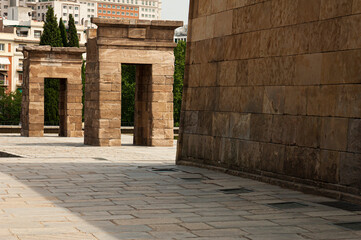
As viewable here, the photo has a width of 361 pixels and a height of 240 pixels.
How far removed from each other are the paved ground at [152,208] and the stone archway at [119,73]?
32.6 ft

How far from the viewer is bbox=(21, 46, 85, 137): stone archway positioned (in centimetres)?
3206

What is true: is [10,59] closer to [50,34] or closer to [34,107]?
[50,34]

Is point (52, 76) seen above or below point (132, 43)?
below

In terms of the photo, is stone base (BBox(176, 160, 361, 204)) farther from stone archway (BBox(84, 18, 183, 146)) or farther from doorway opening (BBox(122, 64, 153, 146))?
doorway opening (BBox(122, 64, 153, 146))

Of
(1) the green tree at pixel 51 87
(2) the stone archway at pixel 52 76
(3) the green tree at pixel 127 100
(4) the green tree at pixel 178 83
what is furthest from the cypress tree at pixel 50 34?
(2) the stone archway at pixel 52 76

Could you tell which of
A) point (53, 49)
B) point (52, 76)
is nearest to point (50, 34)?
point (52, 76)

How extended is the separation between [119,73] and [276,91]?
11954 millimetres

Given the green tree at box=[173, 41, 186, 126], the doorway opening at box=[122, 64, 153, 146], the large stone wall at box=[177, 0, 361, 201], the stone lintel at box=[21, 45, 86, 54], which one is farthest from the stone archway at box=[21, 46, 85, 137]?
the green tree at box=[173, 41, 186, 126]

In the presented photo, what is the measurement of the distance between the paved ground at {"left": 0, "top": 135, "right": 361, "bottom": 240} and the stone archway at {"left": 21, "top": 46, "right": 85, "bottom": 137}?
19503mm

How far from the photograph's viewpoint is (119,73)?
75.6 feet

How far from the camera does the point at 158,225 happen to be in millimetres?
7469

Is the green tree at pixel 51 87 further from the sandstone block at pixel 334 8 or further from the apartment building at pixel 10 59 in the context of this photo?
the sandstone block at pixel 334 8

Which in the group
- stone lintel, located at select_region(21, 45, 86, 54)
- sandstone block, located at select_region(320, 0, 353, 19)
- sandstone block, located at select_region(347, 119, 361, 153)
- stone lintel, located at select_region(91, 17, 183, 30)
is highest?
stone lintel, located at select_region(91, 17, 183, 30)

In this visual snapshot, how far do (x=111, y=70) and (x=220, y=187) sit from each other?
12.5 m
